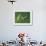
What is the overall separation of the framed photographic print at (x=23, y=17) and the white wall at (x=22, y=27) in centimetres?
14

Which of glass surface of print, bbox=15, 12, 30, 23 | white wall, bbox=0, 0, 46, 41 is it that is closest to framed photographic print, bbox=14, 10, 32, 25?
glass surface of print, bbox=15, 12, 30, 23

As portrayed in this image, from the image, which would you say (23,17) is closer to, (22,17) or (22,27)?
(22,17)

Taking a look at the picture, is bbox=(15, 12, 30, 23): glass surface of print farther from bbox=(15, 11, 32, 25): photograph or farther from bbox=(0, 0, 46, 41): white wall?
bbox=(0, 0, 46, 41): white wall

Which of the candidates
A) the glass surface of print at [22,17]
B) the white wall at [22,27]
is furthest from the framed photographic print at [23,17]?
the white wall at [22,27]

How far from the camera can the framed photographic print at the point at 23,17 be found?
4738 mm

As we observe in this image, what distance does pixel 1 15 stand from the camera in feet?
15.5

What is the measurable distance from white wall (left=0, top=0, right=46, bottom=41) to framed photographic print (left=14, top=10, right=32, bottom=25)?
0.14m

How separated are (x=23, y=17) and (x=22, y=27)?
1.15ft

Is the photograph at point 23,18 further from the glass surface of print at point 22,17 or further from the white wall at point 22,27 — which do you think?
the white wall at point 22,27

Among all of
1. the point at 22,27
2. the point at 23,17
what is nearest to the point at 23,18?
the point at 23,17

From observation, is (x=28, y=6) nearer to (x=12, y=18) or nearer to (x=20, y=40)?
(x=12, y=18)

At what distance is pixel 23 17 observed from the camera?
4.77 metres

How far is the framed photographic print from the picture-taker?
474 cm

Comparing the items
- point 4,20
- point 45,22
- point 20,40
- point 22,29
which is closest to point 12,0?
point 4,20
